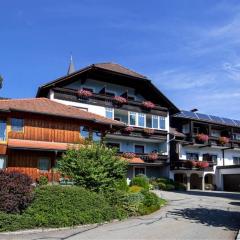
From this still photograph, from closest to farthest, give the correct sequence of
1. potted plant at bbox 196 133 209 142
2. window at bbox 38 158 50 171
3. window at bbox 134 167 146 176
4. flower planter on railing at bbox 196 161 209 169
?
window at bbox 38 158 50 171, window at bbox 134 167 146 176, flower planter on railing at bbox 196 161 209 169, potted plant at bbox 196 133 209 142

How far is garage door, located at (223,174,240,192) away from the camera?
166 feet

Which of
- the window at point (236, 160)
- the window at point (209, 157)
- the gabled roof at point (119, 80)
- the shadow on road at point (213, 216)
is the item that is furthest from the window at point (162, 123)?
the shadow on road at point (213, 216)

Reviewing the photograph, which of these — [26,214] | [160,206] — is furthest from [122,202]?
[26,214]

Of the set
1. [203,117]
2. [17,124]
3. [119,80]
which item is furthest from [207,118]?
[17,124]

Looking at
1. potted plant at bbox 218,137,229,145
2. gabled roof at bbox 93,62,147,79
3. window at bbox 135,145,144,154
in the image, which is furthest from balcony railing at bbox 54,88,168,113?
potted plant at bbox 218,137,229,145

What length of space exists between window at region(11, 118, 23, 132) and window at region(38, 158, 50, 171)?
2.54 metres

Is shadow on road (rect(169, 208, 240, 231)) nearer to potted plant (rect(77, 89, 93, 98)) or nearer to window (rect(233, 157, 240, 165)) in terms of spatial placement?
potted plant (rect(77, 89, 93, 98))

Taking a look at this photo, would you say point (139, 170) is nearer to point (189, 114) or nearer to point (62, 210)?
point (189, 114)

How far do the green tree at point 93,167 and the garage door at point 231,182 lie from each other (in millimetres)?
31100

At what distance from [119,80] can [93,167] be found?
79.4 feet

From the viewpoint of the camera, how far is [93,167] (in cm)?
2141

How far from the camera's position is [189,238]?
14.5 meters

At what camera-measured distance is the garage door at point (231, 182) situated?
166 ft

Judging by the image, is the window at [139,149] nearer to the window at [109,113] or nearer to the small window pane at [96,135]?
the window at [109,113]
